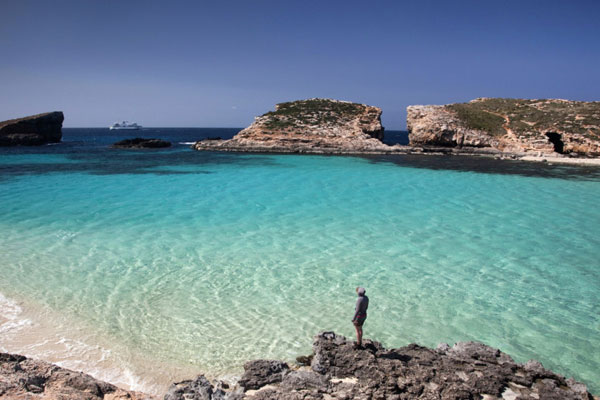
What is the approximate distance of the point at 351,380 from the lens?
5035 millimetres

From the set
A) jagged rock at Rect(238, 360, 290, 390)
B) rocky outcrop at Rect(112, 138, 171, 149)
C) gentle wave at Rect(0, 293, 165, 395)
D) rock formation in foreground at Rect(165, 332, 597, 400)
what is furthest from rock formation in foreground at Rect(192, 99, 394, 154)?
jagged rock at Rect(238, 360, 290, 390)

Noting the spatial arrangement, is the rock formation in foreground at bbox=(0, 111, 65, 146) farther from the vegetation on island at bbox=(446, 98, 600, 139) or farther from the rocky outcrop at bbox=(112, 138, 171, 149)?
the vegetation on island at bbox=(446, 98, 600, 139)

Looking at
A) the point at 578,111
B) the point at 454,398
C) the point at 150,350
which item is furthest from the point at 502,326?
the point at 578,111

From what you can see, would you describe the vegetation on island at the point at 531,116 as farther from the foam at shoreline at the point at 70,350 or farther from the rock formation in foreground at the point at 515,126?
the foam at shoreline at the point at 70,350

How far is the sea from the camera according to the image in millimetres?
6285

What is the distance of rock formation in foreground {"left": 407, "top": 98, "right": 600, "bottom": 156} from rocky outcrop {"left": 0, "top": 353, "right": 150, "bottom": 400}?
4857 centimetres

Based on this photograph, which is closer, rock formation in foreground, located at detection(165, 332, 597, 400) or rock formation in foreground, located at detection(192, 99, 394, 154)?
rock formation in foreground, located at detection(165, 332, 597, 400)

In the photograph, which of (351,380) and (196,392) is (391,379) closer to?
(351,380)

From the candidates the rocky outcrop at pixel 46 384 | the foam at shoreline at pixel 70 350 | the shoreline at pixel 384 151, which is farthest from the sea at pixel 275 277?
the shoreline at pixel 384 151

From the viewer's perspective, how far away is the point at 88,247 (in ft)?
35.8

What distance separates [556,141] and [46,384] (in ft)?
178

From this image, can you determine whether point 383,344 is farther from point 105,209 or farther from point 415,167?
point 415,167

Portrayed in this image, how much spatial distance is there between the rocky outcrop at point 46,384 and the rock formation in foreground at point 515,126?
4857 cm

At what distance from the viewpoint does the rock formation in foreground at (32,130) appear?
2223 inches
